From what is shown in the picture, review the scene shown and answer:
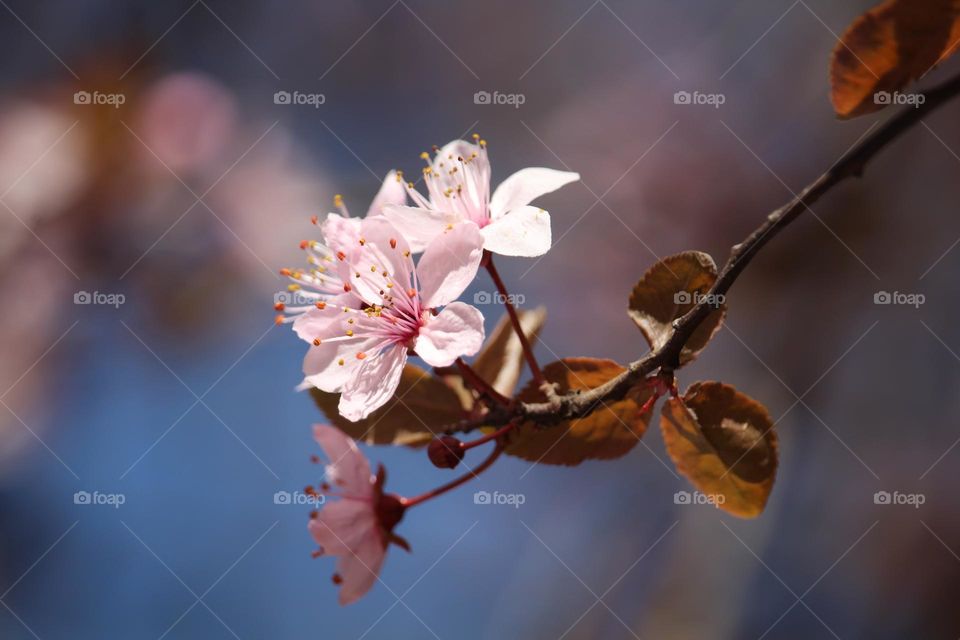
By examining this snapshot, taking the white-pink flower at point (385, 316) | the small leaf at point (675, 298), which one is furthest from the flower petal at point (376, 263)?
the small leaf at point (675, 298)

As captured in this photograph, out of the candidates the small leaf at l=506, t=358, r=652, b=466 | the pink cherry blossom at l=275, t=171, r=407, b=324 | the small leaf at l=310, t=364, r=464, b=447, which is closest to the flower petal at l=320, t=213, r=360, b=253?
the pink cherry blossom at l=275, t=171, r=407, b=324

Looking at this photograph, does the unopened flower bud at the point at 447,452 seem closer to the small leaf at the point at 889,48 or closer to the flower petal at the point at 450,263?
the flower petal at the point at 450,263

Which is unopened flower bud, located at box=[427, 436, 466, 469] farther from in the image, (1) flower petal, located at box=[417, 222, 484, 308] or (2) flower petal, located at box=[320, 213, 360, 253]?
(2) flower petal, located at box=[320, 213, 360, 253]

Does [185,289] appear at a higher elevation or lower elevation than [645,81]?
lower

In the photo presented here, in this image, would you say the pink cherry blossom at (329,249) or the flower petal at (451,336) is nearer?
the flower petal at (451,336)

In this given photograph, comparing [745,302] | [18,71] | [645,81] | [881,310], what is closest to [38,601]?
[18,71]

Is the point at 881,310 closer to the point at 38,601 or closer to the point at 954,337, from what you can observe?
the point at 954,337
